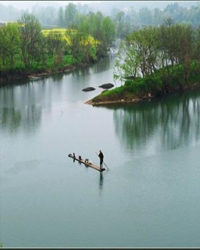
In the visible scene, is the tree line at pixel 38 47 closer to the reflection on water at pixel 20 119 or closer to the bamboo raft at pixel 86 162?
the reflection on water at pixel 20 119

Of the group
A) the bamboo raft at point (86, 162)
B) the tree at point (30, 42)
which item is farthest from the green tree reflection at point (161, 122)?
the tree at point (30, 42)

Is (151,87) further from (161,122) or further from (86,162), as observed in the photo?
(86,162)

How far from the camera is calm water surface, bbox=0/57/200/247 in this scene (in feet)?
67.5

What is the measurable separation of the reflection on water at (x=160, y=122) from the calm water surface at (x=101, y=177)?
0.10 meters

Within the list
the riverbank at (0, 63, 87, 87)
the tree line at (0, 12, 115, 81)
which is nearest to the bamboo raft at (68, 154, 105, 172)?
the riverbank at (0, 63, 87, 87)

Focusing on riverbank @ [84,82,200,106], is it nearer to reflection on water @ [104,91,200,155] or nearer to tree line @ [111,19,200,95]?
tree line @ [111,19,200,95]

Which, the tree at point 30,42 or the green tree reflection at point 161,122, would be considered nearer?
the green tree reflection at point 161,122

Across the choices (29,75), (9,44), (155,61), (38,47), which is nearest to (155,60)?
(155,61)

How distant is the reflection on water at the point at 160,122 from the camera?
→ 35.0 m

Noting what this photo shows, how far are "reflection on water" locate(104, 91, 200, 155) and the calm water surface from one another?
3.8 inches

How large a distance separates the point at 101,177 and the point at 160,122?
51.5 feet

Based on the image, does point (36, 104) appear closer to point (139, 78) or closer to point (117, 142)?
point (139, 78)

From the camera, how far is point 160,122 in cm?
4106

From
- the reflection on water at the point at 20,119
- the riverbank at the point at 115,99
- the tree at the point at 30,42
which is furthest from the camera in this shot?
the tree at the point at 30,42
